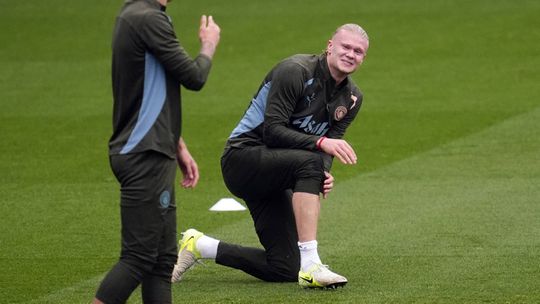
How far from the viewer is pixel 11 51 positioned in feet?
86.2

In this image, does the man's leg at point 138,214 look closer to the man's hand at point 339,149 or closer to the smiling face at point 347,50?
the man's hand at point 339,149

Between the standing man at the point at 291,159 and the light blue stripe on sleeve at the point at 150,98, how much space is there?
185 cm

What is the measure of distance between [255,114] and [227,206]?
3.32 metres

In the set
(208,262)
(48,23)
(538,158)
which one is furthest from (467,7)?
(208,262)

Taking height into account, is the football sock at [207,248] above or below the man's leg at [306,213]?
below

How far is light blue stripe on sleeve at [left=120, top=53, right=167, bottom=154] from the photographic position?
7.29 meters

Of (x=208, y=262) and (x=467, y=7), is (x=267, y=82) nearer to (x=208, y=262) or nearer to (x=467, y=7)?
(x=208, y=262)

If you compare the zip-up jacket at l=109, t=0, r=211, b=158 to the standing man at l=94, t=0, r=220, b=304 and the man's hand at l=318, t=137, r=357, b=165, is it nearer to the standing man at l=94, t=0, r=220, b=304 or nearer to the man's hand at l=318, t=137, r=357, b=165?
the standing man at l=94, t=0, r=220, b=304

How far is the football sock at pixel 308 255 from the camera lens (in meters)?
9.14

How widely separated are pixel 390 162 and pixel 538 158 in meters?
1.61

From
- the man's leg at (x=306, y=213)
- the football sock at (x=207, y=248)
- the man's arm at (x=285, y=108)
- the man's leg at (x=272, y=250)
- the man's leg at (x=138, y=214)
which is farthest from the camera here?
the football sock at (x=207, y=248)

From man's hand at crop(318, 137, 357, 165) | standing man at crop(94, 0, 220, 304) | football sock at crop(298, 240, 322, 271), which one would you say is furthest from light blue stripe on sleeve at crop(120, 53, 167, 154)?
football sock at crop(298, 240, 322, 271)

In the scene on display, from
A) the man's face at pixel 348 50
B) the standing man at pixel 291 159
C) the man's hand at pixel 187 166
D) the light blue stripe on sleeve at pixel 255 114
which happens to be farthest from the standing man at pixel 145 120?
the light blue stripe on sleeve at pixel 255 114

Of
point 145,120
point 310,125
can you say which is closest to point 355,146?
point 310,125
